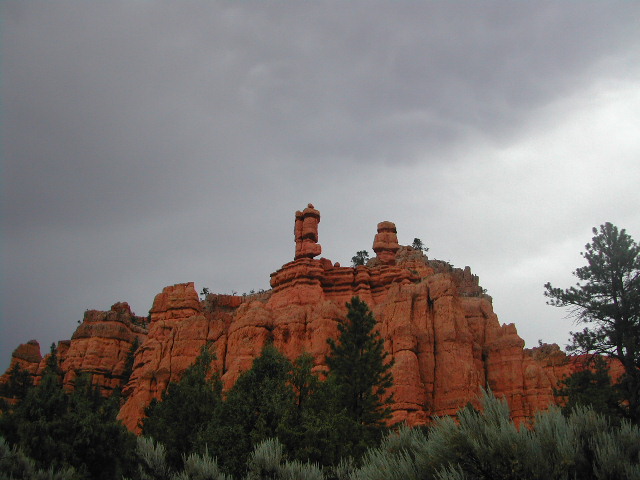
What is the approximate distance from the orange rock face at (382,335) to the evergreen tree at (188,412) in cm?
771

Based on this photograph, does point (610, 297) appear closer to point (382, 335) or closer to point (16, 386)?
point (382, 335)

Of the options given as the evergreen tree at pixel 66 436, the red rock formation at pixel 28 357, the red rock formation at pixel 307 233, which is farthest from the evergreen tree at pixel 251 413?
the red rock formation at pixel 28 357

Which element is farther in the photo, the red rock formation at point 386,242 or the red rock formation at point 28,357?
the red rock formation at point 28,357

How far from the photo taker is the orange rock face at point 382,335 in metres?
44.8

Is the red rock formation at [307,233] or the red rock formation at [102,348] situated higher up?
the red rock formation at [307,233]

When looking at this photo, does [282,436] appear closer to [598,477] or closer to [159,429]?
[159,429]

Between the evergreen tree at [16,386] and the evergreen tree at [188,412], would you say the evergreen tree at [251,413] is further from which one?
the evergreen tree at [16,386]

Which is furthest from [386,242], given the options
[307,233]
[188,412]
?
[188,412]

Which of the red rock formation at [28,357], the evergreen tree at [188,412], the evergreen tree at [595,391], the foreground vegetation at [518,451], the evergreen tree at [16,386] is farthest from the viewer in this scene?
the red rock formation at [28,357]

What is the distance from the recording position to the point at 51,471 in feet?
66.1

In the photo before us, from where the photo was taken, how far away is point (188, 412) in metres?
31.1

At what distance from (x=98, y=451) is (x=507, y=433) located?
19.0 meters

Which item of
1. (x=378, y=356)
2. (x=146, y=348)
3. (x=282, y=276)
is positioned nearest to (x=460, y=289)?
(x=282, y=276)

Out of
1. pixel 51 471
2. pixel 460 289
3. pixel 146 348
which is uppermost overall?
pixel 460 289
